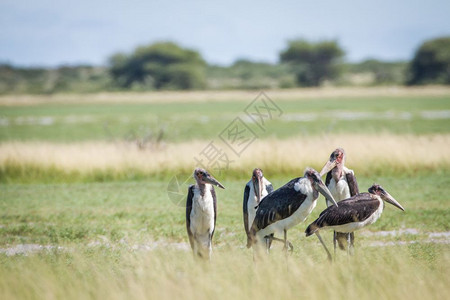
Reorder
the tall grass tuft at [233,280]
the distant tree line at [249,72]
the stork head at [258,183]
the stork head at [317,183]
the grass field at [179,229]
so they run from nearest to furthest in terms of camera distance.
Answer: the tall grass tuft at [233,280], the grass field at [179,229], the stork head at [317,183], the stork head at [258,183], the distant tree line at [249,72]

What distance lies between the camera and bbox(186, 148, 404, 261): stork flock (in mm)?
7691

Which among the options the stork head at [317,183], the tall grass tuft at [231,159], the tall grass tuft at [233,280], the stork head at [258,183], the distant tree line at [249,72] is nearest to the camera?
the tall grass tuft at [233,280]

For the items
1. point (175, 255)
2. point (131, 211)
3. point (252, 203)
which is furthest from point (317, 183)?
point (131, 211)

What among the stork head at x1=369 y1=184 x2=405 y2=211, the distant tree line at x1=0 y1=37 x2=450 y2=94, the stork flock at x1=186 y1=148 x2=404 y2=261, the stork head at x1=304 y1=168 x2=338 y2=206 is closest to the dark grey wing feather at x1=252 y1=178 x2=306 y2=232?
the stork flock at x1=186 y1=148 x2=404 y2=261

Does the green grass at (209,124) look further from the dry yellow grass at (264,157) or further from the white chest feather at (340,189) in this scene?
the white chest feather at (340,189)

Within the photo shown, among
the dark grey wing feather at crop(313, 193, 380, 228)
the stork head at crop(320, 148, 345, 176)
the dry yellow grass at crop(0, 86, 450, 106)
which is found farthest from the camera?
the dry yellow grass at crop(0, 86, 450, 106)

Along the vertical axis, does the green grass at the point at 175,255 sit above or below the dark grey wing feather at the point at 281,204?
below

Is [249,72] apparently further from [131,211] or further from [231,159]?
[131,211]

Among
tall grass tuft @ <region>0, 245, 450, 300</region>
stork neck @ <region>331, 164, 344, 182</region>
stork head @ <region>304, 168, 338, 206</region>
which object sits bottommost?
tall grass tuft @ <region>0, 245, 450, 300</region>

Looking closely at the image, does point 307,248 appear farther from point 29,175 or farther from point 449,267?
point 29,175

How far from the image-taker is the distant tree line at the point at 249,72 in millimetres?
86562

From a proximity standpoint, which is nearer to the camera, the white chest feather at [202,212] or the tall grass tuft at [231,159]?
the white chest feather at [202,212]

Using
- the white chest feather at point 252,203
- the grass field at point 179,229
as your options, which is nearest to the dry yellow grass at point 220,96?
the grass field at point 179,229

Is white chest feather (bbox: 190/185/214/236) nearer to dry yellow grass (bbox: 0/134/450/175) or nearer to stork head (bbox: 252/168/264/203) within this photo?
stork head (bbox: 252/168/264/203)
